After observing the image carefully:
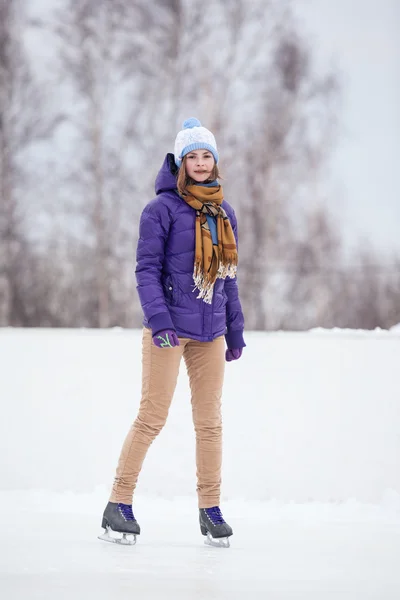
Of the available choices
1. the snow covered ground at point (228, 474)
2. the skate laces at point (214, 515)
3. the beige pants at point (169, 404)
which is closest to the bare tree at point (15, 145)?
the snow covered ground at point (228, 474)

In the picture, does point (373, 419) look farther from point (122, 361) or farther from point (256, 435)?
Result: point (122, 361)

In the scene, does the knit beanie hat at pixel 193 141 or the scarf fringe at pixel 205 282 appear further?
the knit beanie hat at pixel 193 141

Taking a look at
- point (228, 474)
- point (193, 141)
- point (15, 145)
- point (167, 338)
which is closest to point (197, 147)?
point (193, 141)

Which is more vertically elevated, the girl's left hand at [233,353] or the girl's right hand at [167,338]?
the girl's right hand at [167,338]

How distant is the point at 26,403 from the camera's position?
5.11 metres

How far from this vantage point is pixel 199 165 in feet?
11.1

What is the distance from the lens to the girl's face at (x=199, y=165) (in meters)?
3.38

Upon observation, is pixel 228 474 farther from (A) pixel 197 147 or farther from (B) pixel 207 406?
(A) pixel 197 147

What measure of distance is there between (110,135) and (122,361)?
513 cm

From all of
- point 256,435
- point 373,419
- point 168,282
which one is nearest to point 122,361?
point 256,435

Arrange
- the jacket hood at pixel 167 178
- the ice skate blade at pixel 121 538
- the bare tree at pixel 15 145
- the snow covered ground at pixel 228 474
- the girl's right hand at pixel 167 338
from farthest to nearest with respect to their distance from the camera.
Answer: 1. the bare tree at pixel 15 145
2. the jacket hood at pixel 167 178
3. the ice skate blade at pixel 121 538
4. the girl's right hand at pixel 167 338
5. the snow covered ground at pixel 228 474

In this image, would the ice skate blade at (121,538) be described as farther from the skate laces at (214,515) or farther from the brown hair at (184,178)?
the brown hair at (184,178)

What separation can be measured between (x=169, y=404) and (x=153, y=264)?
49 cm

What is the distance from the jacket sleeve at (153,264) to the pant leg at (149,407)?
143mm
